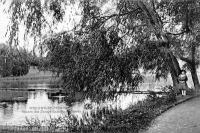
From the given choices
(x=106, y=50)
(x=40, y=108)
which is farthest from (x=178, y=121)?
(x=40, y=108)

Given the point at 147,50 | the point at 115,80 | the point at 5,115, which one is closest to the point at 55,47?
the point at 115,80

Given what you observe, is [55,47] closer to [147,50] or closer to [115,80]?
[115,80]

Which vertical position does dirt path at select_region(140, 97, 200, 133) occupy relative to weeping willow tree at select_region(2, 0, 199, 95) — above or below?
below

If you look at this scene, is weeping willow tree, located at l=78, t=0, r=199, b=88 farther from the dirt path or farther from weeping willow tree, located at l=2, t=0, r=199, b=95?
the dirt path

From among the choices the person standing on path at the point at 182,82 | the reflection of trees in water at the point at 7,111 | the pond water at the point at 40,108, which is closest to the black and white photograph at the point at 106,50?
the person standing on path at the point at 182,82

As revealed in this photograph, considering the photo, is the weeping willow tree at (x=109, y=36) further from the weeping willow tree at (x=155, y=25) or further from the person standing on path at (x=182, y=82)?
the person standing on path at (x=182, y=82)

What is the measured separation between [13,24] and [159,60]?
25.5ft

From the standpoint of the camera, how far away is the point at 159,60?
17281mm

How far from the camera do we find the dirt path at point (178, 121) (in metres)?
10.4

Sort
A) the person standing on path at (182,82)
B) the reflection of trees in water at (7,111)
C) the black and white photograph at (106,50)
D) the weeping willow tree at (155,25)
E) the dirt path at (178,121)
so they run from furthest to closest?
the reflection of trees in water at (7,111), the person standing on path at (182,82), the weeping willow tree at (155,25), the black and white photograph at (106,50), the dirt path at (178,121)

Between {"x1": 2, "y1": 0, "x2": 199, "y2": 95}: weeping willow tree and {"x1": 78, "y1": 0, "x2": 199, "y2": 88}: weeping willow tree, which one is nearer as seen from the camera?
{"x1": 2, "y1": 0, "x2": 199, "y2": 95}: weeping willow tree

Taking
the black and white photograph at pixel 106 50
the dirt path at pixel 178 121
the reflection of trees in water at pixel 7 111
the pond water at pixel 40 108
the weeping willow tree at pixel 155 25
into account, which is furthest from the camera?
the reflection of trees in water at pixel 7 111

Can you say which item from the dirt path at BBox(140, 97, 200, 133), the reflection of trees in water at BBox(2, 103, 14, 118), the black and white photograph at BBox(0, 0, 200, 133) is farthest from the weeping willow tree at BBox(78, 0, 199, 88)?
the reflection of trees in water at BBox(2, 103, 14, 118)

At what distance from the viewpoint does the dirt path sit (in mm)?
10434
